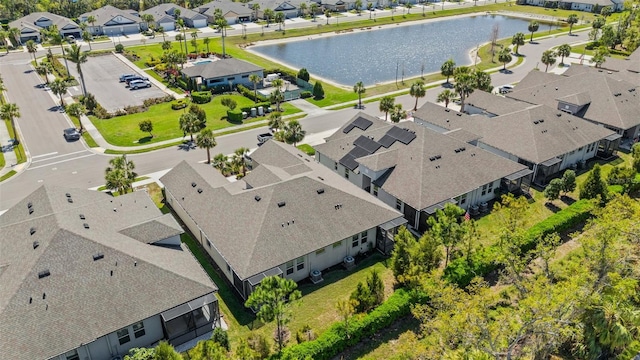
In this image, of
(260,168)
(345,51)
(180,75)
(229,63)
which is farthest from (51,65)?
(260,168)

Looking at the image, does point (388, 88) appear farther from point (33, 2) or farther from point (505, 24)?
point (33, 2)

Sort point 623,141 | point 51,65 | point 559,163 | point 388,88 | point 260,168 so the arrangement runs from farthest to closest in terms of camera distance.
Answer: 1. point 51,65
2. point 388,88
3. point 623,141
4. point 559,163
5. point 260,168

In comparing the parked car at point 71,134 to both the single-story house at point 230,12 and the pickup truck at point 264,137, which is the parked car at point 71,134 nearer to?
the pickup truck at point 264,137

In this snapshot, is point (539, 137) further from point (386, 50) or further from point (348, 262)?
point (386, 50)

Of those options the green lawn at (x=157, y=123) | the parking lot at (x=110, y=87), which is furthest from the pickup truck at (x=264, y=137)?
the parking lot at (x=110, y=87)

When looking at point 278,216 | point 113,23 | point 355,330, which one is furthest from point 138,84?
point 355,330

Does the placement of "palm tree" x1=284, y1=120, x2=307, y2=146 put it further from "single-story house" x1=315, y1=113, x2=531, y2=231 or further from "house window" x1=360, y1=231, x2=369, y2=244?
"house window" x1=360, y1=231, x2=369, y2=244

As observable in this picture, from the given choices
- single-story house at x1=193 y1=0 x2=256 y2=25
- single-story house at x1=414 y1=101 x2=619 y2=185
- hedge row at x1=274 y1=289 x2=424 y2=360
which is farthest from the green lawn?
single-story house at x1=193 y1=0 x2=256 y2=25
